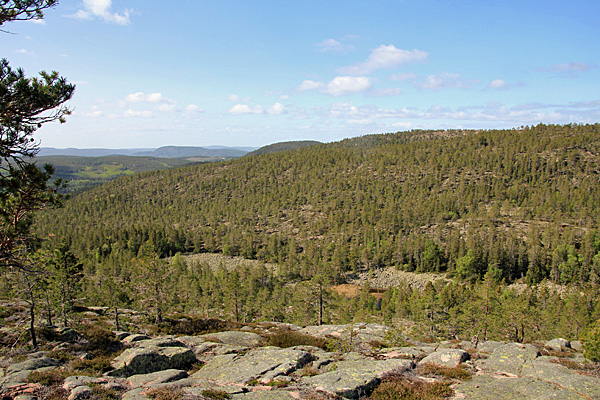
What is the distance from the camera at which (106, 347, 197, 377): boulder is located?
18.4 m

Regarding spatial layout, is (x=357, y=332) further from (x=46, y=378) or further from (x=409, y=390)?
(x=46, y=378)

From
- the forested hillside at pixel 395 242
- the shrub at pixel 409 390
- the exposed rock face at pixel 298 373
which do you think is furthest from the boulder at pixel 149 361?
the forested hillside at pixel 395 242

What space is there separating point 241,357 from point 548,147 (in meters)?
238

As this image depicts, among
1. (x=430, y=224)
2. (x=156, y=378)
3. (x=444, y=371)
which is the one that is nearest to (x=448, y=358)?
(x=444, y=371)

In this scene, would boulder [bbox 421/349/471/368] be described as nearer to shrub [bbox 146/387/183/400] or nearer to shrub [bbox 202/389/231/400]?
shrub [bbox 202/389/231/400]

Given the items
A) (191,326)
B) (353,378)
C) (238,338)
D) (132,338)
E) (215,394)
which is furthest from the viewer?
(191,326)

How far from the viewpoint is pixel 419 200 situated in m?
166

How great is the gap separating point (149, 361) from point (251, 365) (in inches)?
263

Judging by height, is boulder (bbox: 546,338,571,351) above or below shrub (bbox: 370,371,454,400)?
below

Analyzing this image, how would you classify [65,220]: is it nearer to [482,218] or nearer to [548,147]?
[482,218]

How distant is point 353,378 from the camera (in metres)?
14.8

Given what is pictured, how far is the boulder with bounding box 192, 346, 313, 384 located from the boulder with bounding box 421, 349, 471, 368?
7.98 metres

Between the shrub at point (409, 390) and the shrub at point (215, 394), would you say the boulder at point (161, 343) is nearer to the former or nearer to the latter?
the shrub at point (215, 394)

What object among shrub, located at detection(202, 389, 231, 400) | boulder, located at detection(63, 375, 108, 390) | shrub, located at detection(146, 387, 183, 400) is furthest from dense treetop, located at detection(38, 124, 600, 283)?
shrub, located at detection(146, 387, 183, 400)
